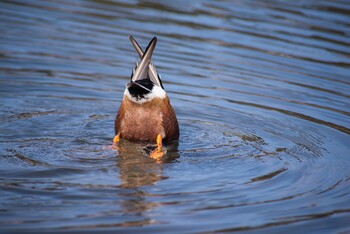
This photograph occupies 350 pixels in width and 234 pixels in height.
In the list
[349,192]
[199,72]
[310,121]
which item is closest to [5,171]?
[349,192]

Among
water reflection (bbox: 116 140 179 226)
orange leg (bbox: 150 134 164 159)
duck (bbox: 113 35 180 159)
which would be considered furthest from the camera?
duck (bbox: 113 35 180 159)

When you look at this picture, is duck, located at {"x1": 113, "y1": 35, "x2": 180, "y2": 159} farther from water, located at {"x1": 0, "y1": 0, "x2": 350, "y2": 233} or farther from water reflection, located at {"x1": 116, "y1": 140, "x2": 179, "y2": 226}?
water, located at {"x1": 0, "y1": 0, "x2": 350, "y2": 233}

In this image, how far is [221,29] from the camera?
11938 mm

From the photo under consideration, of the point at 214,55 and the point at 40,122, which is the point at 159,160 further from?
the point at 214,55

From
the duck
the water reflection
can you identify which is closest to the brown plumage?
the duck

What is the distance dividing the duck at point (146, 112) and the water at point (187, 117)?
0.86 feet

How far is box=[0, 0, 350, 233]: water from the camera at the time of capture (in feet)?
17.7

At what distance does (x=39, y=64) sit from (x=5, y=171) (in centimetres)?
392

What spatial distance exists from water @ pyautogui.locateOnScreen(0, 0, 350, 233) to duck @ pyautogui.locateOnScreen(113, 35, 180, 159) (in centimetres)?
26

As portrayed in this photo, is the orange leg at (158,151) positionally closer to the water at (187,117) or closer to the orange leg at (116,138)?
the water at (187,117)

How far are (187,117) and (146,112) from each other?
1.18 metres

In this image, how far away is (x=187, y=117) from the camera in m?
8.47

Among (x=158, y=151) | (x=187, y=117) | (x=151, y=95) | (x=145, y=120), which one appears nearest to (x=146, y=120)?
(x=145, y=120)

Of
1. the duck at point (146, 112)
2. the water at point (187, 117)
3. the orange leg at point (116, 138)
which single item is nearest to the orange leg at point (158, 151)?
the duck at point (146, 112)
